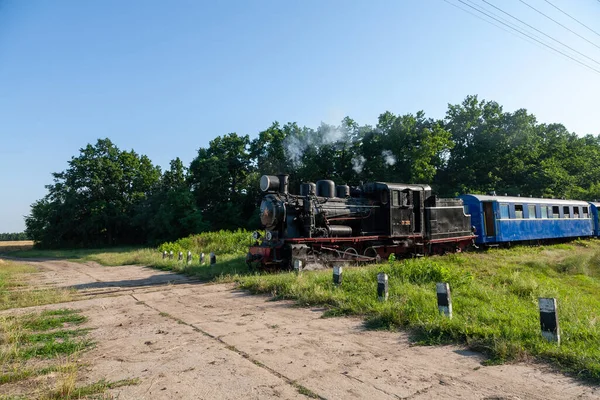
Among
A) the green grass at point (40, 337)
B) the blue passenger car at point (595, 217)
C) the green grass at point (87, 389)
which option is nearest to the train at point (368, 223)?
the green grass at point (40, 337)

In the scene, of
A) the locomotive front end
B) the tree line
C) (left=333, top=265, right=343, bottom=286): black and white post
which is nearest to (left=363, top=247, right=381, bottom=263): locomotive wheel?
the locomotive front end

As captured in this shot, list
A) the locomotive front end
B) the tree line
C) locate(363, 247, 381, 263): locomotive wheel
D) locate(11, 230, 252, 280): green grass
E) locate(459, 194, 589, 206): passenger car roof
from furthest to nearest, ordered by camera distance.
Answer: the tree line, locate(459, 194, 589, 206): passenger car roof, locate(363, 247, 381, 263): locomotive wheel, locate(11, 230, 252, 280): green grass, the locomotive front end

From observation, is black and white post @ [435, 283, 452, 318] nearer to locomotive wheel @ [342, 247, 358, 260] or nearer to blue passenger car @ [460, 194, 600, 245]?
locomotive wheel @ [342, 247, 358, 260]

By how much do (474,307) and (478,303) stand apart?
301mm

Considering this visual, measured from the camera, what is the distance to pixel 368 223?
1499 cm

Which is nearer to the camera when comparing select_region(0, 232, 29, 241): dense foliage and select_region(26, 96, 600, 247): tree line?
select_region(26, 96, 600, 247): tree line

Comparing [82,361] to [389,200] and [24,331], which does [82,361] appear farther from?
[389,200]

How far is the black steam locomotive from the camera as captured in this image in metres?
12.7

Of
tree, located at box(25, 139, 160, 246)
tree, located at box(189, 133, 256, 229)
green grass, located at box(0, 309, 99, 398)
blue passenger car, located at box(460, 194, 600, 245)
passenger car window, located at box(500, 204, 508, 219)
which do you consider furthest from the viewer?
tree, located at box(25, 139, 160, 246)

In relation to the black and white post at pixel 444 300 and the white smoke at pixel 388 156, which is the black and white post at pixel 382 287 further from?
the white smoke at pixel 388 156

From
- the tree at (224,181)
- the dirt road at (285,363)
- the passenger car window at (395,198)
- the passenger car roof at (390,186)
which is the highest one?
the tree at (224,181)

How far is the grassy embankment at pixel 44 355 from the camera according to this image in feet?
12.4

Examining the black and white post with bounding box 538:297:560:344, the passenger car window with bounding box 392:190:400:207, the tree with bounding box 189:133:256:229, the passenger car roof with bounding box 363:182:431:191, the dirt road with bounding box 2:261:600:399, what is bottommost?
the dirt road with bounding box 2:261:600:399

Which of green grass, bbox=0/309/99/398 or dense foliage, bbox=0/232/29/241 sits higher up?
dense foliage, bbox=0/232/29/241
